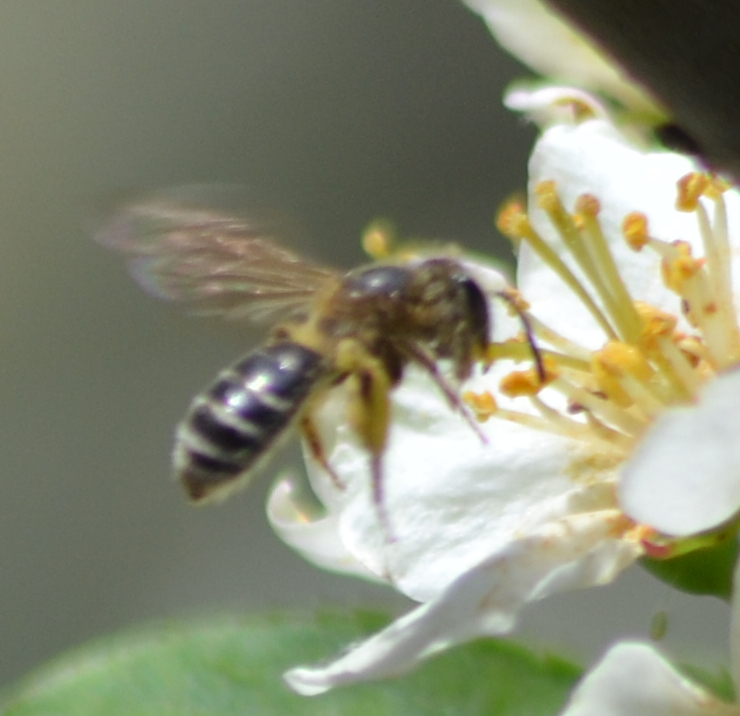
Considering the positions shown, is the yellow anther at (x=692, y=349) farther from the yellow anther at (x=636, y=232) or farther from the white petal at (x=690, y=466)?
the white petal at (x=690, y=466)

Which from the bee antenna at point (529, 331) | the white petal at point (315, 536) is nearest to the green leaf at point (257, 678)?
the white petal at point (315, 536)

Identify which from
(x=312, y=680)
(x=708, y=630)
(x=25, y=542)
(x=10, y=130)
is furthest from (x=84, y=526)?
(x=312, y=680)

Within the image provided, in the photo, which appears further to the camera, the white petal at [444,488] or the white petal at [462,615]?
the white petal at [444,488]

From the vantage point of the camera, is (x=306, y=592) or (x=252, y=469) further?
(x=306, y=592)

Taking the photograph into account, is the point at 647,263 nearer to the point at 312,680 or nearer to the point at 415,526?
the point at 415,526

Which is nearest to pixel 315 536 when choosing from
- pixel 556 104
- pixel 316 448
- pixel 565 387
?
pixel 316 448

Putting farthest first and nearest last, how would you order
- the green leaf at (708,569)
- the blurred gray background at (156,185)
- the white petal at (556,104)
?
1. the blurred gray background at (156,185)
2. the white petal at (556,104)
3. the green leaf at (708,569)

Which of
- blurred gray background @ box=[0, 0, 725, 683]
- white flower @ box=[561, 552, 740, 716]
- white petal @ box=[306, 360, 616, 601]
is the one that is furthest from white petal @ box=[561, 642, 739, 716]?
blurred gray background @ box=[0, 0, 725, 683]
